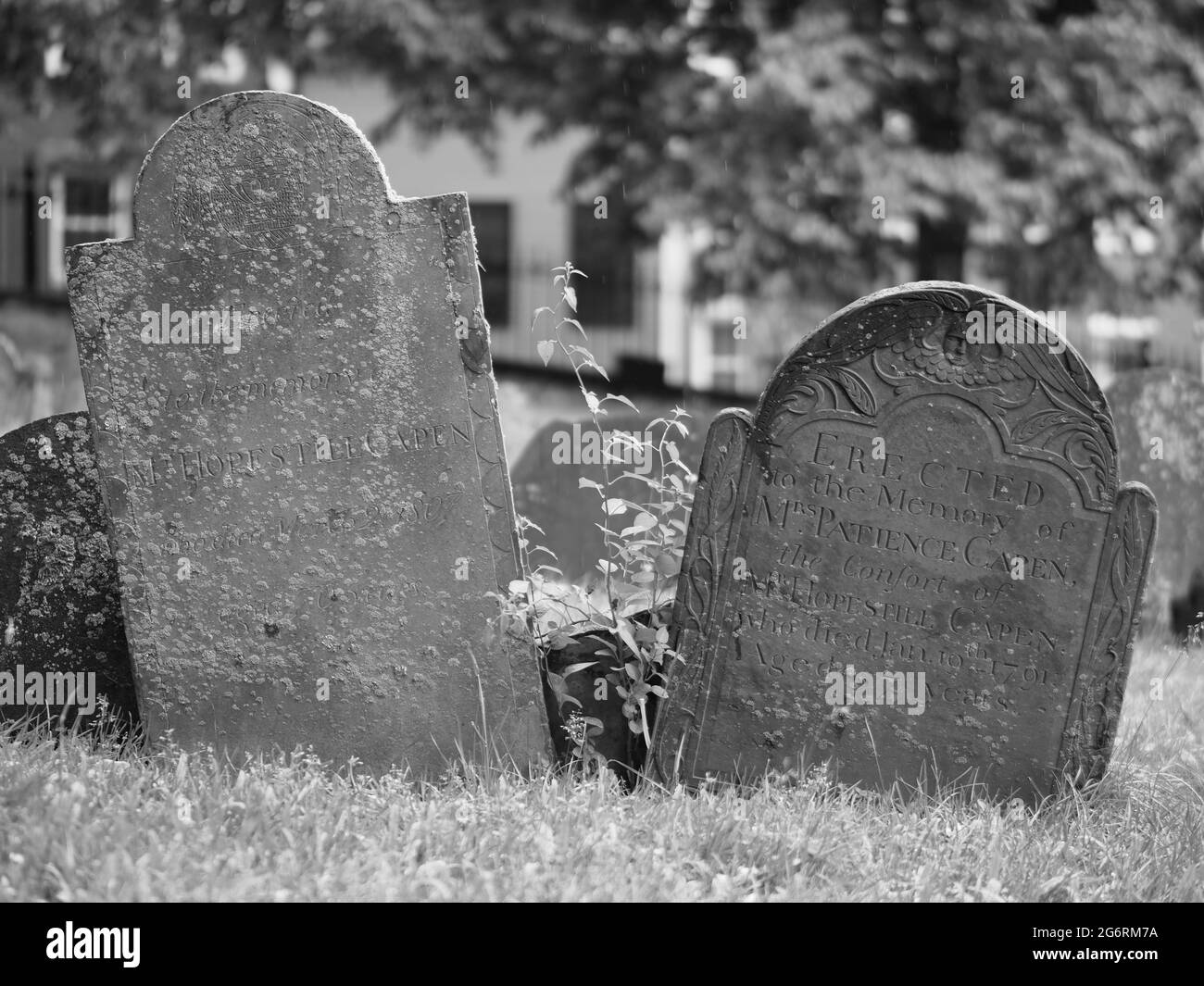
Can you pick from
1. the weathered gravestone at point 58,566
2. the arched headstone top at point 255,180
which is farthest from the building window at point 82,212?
the arched headstone top at point 255,180

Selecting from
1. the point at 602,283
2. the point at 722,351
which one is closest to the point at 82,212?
the point at 602,283

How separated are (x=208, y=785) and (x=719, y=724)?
1553 millimetres

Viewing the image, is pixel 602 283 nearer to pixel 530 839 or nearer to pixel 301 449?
pixel 301 449

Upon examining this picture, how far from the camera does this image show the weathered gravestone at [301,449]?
3.89 metres

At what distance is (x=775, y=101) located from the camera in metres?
10.5

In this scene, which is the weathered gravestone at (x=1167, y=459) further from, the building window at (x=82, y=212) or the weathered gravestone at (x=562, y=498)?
the building window at (x=82, y=212)

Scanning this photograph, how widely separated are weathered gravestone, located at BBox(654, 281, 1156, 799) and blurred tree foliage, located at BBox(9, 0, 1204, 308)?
6.89 m

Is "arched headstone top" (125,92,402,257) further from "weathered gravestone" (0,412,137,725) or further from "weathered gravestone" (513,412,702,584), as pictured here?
"weathered gravestone" (513,412,702,584)

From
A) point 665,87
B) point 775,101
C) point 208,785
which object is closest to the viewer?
point 208,785

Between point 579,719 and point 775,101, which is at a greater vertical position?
point 775,101

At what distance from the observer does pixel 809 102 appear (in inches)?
404

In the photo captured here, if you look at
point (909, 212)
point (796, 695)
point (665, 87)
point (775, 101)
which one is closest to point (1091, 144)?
point (909, 212)

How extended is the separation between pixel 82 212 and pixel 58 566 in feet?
43.1
